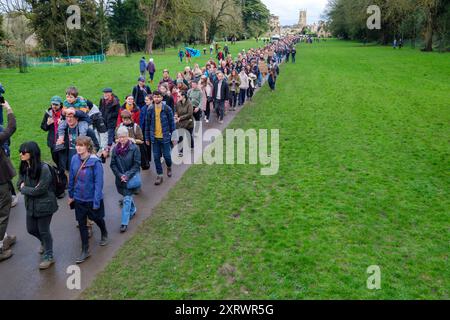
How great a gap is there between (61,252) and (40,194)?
1.11 m

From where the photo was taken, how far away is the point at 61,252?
5898 millimetres

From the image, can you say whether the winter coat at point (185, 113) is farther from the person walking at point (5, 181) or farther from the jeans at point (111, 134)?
the person walking at point (5, 181)

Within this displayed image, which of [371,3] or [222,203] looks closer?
[222,203]

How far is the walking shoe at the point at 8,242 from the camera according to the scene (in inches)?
234

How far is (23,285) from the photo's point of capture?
5.09m

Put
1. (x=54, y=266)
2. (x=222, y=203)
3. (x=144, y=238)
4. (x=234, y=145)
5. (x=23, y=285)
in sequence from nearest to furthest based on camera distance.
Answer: (x=23, y=285) < (x=54, y=266) < (x=144, y=238) < (x=222, y=203) < (x=234, y=145)

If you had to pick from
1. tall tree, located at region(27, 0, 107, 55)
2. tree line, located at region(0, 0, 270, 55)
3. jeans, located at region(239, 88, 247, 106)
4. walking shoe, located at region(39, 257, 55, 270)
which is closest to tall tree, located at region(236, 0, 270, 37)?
tree line, located at region(0, 0, 270, 55)

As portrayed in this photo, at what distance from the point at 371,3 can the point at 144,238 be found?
186ft

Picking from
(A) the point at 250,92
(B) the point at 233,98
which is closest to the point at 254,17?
(A) the point at 250,92

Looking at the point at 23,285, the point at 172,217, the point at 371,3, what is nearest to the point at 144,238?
the point at 172,217

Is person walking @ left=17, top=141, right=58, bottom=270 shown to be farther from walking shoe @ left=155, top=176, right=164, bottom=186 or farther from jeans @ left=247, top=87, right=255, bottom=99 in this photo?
jeans @ left=247, top=87, right=255, bottom=99

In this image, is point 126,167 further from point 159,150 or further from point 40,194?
point 159,150
